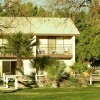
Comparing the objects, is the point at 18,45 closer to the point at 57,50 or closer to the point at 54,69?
the point at 54,69

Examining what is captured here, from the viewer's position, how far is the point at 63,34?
5250 cm

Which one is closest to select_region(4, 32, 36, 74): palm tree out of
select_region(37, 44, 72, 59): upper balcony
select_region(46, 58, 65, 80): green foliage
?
select_region(46, 58, 65, 80): green foliage

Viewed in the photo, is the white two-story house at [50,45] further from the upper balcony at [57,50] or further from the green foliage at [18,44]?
the green foliage at [18,44]

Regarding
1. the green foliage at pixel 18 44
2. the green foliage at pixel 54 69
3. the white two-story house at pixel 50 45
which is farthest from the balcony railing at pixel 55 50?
the green foliage at pixel 54 69

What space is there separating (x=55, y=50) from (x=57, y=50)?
0.83 ft

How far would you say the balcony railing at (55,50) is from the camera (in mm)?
52850

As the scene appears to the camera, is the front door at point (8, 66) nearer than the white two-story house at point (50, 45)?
No

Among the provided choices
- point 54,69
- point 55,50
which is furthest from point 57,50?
point 54,69

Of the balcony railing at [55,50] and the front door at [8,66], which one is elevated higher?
the balcony railing at [55,50]

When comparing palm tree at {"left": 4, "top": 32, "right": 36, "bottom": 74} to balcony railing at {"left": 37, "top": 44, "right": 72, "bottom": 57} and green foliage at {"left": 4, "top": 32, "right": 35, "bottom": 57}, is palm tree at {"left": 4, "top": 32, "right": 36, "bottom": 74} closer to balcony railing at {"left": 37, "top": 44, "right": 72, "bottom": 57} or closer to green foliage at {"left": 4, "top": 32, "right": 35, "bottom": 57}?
green foliage at {"left": 4, "top": 32, "right": 35, "bottom": 57}

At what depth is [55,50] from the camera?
5362 cm

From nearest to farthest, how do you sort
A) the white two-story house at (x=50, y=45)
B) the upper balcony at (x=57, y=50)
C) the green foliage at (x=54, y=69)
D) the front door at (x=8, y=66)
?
the green foliage at (x=54, y=69)
the white two-story house at (x=50, y=45)
the upper balcony at (x=57, y=50)
the front door at (x=8, y=66)

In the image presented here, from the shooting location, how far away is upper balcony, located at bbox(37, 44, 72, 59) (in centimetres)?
5275

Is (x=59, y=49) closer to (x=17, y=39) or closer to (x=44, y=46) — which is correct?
(x=44, y=46)
